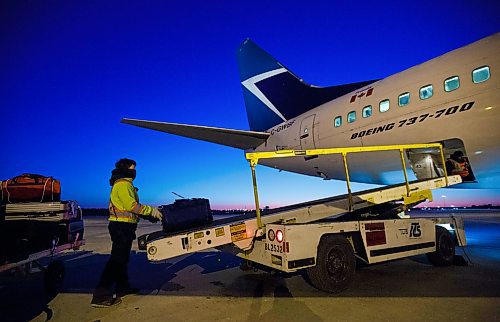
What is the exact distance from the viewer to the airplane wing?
8.30 m

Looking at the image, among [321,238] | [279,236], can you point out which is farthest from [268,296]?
[321,238]

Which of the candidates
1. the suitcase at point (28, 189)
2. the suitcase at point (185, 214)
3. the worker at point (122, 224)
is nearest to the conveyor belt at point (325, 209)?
the suitcase at point (185, 214)

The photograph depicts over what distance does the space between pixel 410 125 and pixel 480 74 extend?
5.19 feet

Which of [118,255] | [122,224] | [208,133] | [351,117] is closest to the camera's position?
[118,255]

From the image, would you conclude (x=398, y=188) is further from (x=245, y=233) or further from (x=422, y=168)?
(x=245, y=233)

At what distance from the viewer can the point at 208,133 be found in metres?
9.27

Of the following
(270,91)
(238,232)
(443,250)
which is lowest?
(443,250)

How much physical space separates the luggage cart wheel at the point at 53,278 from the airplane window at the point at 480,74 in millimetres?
8421

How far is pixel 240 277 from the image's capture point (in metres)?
5.70

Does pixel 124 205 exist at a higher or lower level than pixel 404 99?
lower

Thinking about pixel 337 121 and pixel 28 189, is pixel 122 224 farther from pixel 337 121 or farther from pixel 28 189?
pixel 337 121

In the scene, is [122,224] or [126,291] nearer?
[122,224]

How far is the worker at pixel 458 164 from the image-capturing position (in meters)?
6.80

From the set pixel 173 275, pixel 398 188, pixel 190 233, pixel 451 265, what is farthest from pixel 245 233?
pixel 451 265
